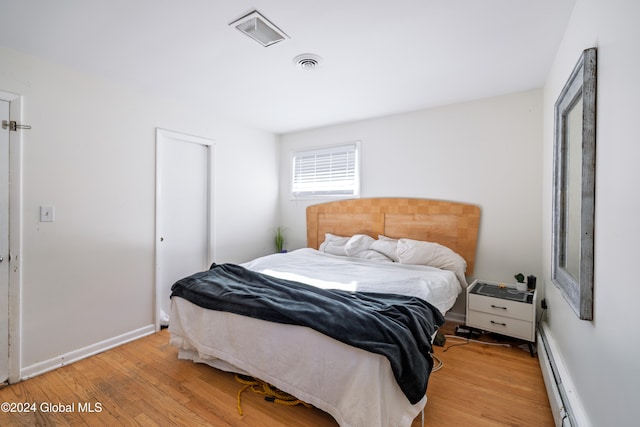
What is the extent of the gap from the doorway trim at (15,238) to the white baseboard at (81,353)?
3.1 inches

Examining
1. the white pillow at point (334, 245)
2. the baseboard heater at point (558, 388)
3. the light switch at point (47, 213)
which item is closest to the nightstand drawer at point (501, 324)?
the baseboard heater at point (558, 388)

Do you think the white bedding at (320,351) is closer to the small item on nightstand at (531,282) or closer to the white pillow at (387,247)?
the white pillow at (387,247)

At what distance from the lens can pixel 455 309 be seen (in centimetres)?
334

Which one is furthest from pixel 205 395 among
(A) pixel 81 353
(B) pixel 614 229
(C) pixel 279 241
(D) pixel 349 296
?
(C) pixel 279 241

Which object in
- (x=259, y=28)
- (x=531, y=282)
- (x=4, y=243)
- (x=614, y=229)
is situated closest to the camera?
(x=614, y=229)

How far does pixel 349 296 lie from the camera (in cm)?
208

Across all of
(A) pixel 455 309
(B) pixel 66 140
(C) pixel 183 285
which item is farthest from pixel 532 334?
(B) pixel 66 140

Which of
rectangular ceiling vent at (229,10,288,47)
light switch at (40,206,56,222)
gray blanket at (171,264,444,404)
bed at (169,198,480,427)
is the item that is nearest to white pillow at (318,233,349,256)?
bed at (169,198,480,427)

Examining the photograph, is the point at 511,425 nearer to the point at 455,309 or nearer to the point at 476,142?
the point at 455,309

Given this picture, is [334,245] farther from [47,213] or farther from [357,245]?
[47,213]

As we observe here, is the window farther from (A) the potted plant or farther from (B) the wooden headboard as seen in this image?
(A) the potted plant

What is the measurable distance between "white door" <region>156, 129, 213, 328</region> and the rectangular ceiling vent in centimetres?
Result: 173

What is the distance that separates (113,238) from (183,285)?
0.98 meters

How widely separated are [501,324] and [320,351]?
1.92 metres
